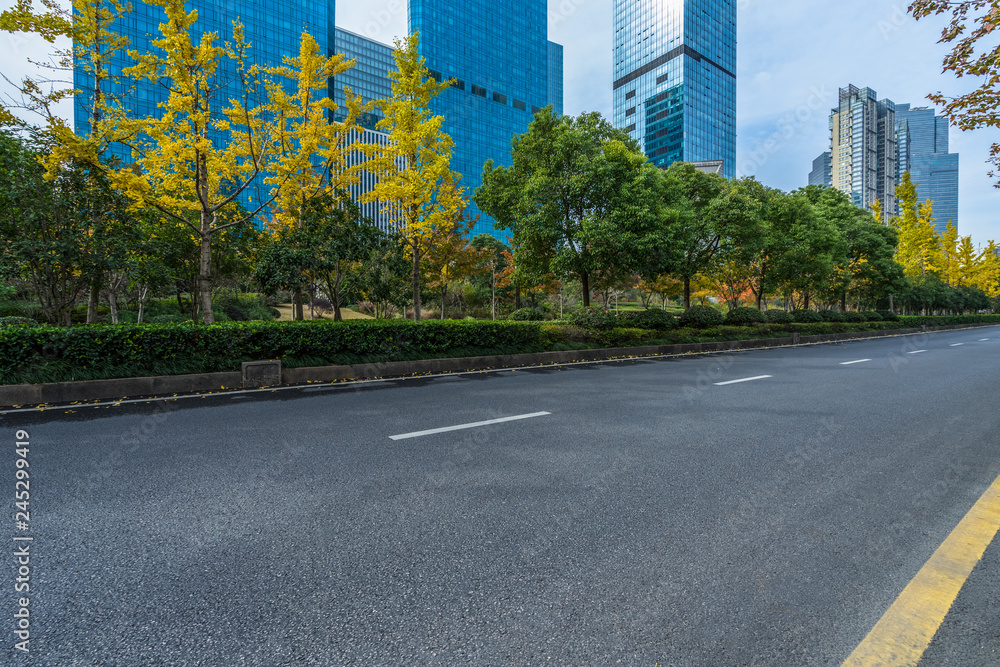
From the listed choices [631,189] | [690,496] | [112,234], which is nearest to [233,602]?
[690,496]

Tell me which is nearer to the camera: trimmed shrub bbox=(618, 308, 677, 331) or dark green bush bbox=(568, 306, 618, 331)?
dark green bush bbox=(568, 306, 618, 331)

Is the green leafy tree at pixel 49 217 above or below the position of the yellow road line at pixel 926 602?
above

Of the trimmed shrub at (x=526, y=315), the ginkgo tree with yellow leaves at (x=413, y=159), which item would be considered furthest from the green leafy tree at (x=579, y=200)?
the trimmed shrub at (x=526, y=315)

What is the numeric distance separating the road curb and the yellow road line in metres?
8.49

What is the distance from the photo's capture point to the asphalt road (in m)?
1.85

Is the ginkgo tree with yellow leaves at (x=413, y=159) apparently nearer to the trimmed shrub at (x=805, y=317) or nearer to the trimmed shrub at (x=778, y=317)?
the trimmed shrub at (x=778, y=317)

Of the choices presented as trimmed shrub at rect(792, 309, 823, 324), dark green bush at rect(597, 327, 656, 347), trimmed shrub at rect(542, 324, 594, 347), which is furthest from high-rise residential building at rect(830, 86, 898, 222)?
trimmed shrub at rect(542, 324, 594, 347)

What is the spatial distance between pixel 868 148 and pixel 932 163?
60.3 metres

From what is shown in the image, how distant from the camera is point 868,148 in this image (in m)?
122

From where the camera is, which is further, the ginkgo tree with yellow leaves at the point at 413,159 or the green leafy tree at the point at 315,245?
the ginkgo tree with yellow leaves at the point at 413,159

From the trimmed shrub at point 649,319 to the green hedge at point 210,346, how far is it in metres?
7.11

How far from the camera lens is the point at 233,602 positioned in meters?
2.08

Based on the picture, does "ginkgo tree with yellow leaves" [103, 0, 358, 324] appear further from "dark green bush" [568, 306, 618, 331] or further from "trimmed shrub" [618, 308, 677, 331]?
"trimmed shrub" [618, 308, 677, 331]

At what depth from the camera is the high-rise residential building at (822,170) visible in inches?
5643
